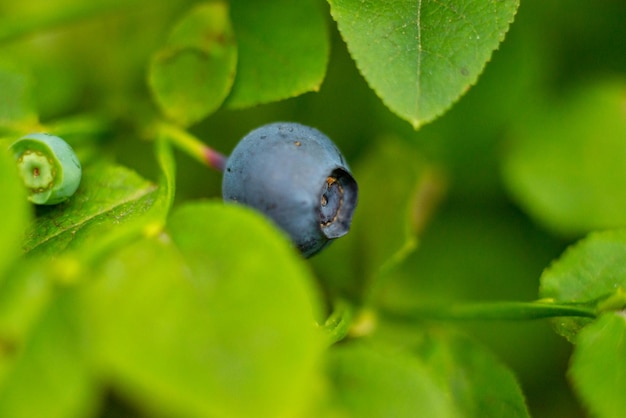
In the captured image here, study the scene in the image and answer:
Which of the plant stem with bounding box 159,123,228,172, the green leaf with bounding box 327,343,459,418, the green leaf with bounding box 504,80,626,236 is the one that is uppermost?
the plant stem with bounding box 159,123,228,172

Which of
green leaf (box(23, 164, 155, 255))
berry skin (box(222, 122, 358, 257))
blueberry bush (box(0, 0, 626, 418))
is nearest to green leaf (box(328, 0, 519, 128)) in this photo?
blueberry bush (box(0, 0, 626, 418))

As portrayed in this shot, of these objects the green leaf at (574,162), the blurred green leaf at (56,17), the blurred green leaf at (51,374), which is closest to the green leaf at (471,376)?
the green leaf at (574,162)

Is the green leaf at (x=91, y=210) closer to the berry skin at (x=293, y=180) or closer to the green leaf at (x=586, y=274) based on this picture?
the berry skin at (x=293, y=180)

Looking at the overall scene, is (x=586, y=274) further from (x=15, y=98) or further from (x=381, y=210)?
(x=15, y=98)

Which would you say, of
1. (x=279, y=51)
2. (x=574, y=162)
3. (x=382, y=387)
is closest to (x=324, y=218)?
(x=382, y=387)

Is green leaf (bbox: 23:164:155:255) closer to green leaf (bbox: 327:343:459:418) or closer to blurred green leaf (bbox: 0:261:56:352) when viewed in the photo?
blurred green leaf (bbox: 0:261:56:352)

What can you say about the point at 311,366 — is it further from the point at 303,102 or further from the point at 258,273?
the point at 303,102
